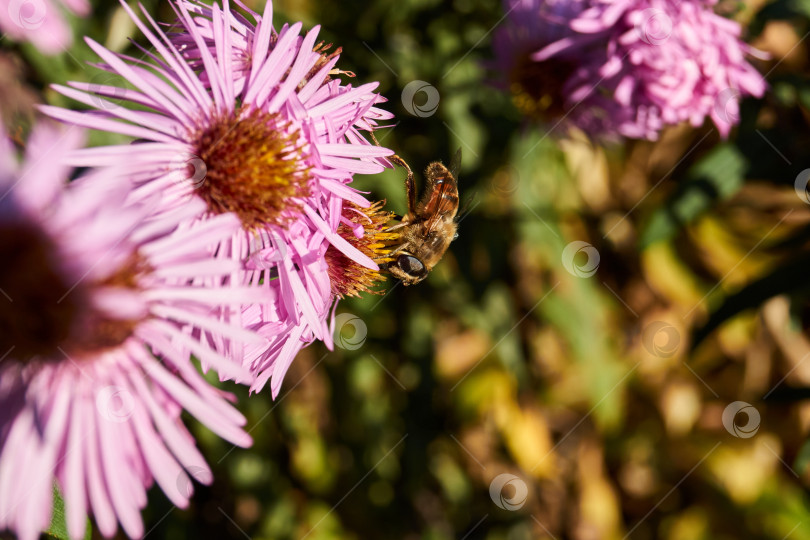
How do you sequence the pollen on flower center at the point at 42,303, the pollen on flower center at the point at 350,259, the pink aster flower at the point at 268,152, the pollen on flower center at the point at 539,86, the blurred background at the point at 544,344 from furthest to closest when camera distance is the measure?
the blurred background at the point at 544,344 → the pollen on flower center at the point at 539,86 → the pollen on flower center at the point at 350,259 → the pink aster flower at the point at 268,152 → the pollen on flower center at the point at 42,303

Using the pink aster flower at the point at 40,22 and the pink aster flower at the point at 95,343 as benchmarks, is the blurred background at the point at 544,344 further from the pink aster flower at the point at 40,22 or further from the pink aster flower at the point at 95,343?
the pink aster flower at the point at 95,343

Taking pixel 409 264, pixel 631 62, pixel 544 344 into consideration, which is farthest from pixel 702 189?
pixel 544 344

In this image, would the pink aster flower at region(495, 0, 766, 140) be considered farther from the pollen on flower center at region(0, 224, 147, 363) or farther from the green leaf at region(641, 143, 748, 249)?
the pollen on flower center at region(0, 224, 147, 363)

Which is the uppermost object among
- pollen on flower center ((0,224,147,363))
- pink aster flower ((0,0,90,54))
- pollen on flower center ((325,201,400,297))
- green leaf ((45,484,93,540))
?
pink aster flower ((0,0,90,54))

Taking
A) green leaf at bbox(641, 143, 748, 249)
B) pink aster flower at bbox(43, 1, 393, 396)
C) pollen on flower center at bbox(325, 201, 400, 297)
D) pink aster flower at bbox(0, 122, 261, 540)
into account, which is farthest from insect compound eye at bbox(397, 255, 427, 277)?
green leaf at bbox(641, 143, 748, 249)

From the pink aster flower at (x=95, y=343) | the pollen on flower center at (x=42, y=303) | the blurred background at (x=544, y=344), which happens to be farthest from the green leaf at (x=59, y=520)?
the blurred background at (x=544, y=344)

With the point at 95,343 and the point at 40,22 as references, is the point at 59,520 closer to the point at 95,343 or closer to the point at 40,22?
the point at 95,343

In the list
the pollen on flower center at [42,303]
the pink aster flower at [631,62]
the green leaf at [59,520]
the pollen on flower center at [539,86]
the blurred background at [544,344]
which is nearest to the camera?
the pollen on flower center at [42,303]

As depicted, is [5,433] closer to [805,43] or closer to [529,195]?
[529,195]
